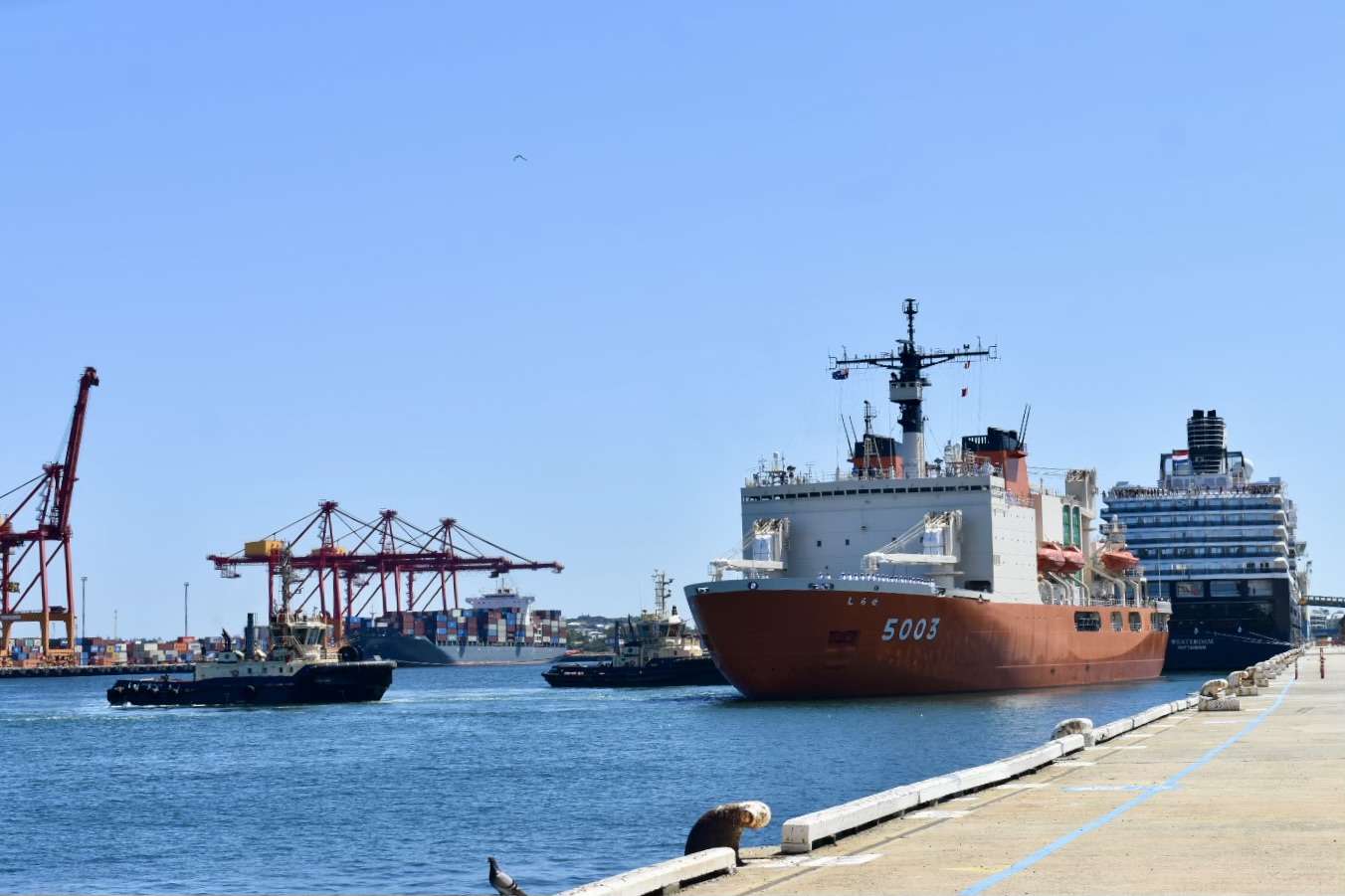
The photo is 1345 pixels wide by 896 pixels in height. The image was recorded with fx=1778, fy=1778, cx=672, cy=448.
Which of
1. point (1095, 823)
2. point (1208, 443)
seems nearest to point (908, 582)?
point (1095, 823)

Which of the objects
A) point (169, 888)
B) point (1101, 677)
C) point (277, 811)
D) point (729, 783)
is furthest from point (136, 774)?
point (1101, 677)

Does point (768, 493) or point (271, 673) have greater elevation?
point (768, 493)

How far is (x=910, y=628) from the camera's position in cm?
5181

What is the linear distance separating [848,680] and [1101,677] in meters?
20.4

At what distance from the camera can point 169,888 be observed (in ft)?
71.3

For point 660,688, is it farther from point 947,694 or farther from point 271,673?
point 947,694

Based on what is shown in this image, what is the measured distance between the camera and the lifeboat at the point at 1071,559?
65.2m

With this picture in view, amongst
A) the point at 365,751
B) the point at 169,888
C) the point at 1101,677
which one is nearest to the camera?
the point at 169,888

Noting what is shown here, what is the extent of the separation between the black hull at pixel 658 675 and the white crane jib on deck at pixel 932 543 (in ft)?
105

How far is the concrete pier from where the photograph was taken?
13.0 meters

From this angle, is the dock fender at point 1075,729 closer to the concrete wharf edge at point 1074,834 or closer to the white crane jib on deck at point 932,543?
the concrete wharf edge at point 1074,834

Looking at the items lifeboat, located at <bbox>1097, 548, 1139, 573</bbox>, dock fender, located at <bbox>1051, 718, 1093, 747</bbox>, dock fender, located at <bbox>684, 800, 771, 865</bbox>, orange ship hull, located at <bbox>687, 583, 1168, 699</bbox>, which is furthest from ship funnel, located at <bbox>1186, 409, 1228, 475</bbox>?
dock fender, located at <bbox>684, 800, 771, 865</bbox>

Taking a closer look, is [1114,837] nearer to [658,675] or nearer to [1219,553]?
[658,675]

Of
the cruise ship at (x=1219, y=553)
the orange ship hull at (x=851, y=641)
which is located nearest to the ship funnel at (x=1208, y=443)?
the cruise ship at (x=1219, y=553)
